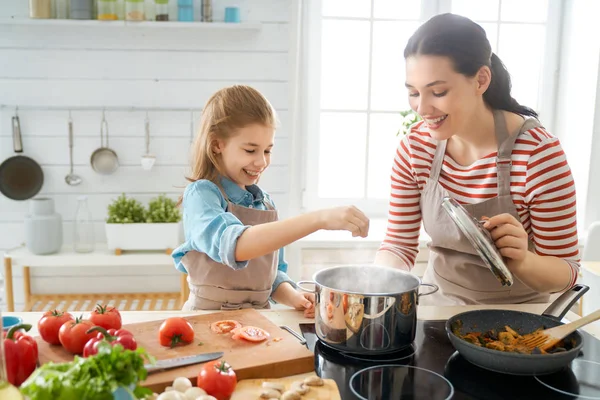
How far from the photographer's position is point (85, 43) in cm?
263

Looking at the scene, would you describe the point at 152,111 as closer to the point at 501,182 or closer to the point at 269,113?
the point at 269,113

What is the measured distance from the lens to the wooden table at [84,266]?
248 centimetres

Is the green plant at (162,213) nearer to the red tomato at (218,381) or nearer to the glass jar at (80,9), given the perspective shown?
the glass jar at (80,9)

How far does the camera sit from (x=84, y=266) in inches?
109

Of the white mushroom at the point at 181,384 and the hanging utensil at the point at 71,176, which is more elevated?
the hanging utensil at the point at 71,176

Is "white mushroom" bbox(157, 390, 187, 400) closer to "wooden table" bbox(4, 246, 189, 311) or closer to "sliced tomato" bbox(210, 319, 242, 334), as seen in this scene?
"sliced tomato" bbox(210, 319, 242, 334)

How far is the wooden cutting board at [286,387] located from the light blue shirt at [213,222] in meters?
0.36

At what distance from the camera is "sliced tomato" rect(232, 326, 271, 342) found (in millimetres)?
1099

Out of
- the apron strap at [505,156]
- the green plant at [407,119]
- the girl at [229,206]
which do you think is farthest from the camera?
the green plant at [407,119]

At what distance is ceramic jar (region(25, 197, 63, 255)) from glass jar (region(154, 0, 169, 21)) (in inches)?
37.4

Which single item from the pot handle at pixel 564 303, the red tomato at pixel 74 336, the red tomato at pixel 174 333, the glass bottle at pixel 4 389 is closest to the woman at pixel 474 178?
the pot handle at pixel 564 303

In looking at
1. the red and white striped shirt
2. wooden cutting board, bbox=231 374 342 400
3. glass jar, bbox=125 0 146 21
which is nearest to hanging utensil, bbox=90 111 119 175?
glass jar, bbox=125 0 146 21

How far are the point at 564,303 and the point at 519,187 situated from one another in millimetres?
355

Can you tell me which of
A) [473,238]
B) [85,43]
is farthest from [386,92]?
[473,238]
